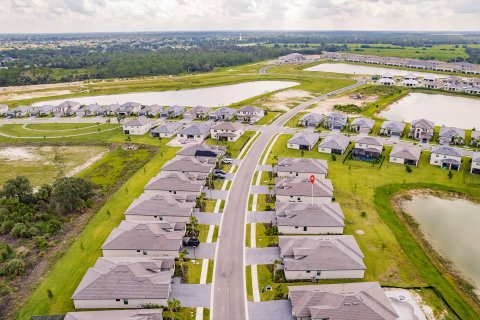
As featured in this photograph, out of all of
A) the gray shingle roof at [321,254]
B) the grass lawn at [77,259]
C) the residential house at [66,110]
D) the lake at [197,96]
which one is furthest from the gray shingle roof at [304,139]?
the residential house at [66,110]

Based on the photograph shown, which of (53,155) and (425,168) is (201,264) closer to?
(425,168)

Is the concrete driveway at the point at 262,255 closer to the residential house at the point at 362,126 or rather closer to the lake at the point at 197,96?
the residential house at the point at 362,126

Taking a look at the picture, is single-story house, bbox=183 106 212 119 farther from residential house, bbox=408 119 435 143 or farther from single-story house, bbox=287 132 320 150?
residential house, bbox=408 119 435 143

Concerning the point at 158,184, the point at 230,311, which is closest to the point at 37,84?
the point at 158,184

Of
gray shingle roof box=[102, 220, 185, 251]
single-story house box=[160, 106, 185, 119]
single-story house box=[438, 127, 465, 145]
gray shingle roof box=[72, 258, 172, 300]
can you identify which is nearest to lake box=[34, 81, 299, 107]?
single-story house box=[160, 106, 185, 119]

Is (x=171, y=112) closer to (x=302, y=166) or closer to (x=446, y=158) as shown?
(x=302, y=166)
